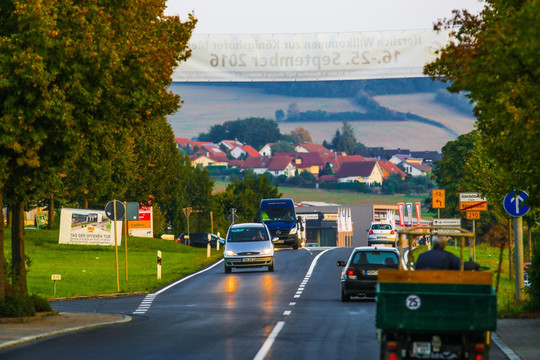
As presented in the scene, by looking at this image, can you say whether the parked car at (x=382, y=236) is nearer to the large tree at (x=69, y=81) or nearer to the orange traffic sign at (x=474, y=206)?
the orange traffic sign at (x=474, y=206)

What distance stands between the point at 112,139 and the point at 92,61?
283cm

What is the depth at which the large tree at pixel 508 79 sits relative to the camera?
13.6m

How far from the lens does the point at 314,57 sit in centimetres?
6247

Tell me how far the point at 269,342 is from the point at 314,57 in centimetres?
4714

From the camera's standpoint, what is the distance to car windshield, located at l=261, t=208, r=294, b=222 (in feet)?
197

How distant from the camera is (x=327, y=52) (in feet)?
205

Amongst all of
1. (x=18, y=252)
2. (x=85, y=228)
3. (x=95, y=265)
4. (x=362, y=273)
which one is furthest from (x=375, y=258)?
(x=85, y=228)

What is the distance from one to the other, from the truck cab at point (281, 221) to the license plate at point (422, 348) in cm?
4685

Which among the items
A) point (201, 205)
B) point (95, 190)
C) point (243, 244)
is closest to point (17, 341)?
point (243, 244)

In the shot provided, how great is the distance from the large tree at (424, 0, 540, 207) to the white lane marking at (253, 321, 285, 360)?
185 inches

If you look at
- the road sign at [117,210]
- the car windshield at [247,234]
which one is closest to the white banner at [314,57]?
the car windshield at [247,234]

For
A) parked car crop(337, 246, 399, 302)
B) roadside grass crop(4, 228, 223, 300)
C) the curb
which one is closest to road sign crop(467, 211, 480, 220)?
parked car crop(337, 246, 399, 302)

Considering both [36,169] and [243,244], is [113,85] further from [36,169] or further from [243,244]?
[243,244]

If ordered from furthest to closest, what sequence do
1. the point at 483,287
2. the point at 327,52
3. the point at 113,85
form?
the point at 327,52 → the point at 113,85 → the point at 483,287
